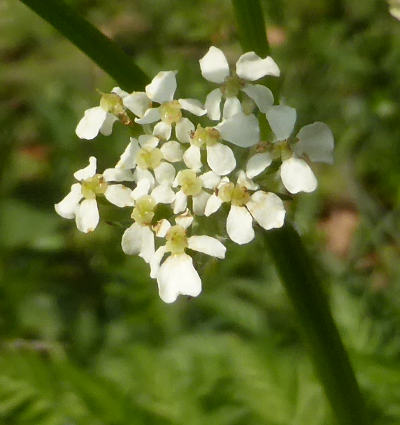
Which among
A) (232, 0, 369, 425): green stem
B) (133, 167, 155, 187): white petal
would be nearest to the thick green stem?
(232, 0, 369, 425): green stem

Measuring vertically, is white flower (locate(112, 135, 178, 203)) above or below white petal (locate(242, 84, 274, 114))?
below

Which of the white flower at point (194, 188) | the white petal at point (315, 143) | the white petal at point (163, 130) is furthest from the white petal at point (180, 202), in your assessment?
the white petal at point (315, 143)

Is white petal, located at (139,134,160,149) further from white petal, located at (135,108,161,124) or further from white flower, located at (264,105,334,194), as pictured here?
white flower, located at (264,105,334,194)

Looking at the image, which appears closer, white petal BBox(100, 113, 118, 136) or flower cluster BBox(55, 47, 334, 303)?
flower cluster BBox(55, 47, 334, 303)

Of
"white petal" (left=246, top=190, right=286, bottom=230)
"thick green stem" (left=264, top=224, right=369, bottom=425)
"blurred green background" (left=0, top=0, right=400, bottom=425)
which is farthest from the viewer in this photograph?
"blurred green background" (left=0, top=0, right=400, bottom=425)

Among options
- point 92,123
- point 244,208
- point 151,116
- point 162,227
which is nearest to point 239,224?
point 244,208

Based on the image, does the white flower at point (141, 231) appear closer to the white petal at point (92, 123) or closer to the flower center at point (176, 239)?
the flower center at point (176, 239)

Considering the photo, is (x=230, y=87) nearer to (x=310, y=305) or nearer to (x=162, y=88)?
(x=162, y=88)
